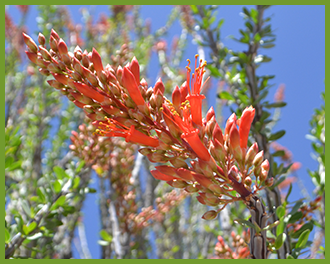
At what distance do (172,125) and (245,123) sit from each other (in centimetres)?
29

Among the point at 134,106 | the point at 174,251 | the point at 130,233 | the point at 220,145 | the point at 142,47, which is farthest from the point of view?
the point at 142,47

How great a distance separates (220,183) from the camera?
0.99m

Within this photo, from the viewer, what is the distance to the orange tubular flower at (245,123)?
1.04 metres

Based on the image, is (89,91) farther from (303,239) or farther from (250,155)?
(303,239)

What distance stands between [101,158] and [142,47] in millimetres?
3228

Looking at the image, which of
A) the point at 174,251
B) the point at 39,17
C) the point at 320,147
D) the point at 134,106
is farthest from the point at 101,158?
the point at 39,17

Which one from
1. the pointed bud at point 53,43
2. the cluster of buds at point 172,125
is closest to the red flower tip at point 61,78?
the cluster of buds at point 172,125

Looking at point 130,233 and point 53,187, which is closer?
point 53,187

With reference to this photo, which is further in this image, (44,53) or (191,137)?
(44,53)

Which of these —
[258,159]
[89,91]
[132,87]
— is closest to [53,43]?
[89,91]

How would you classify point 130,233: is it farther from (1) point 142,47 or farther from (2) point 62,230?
(1) point 142,47

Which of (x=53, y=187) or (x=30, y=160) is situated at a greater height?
(x=30, y=160)

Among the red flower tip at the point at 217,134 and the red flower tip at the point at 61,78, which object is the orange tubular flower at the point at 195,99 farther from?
the red flower tip at the point at 61,78

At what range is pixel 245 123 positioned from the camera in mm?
1059
